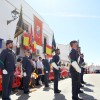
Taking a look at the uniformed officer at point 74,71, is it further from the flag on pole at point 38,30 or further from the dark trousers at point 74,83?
the flag on pole at point 38,30

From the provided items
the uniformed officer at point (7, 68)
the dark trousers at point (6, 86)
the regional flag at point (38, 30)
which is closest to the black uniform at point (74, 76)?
the uniformed officer at point (7, 68)

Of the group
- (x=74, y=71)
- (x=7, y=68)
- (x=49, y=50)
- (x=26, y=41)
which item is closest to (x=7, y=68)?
(x=7, y=68)

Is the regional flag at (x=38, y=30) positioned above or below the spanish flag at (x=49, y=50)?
above

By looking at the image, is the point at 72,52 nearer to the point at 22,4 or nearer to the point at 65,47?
the point at 22,4

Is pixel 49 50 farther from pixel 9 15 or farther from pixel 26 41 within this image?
pixel 9 15

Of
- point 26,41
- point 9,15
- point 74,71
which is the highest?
point 9,15

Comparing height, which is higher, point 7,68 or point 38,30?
point 38,30

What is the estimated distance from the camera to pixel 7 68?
862cm

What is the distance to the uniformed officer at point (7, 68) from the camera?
8.48 m

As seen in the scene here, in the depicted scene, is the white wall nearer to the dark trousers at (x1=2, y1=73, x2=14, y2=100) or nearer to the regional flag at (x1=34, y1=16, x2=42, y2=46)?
the regional flag at (x1=34, y1=16, x2=42, y2=46)

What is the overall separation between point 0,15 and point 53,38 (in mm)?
15241

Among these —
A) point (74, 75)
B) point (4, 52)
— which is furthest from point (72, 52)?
point (4, 52)

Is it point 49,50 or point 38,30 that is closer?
point 38,30

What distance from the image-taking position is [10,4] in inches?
740
